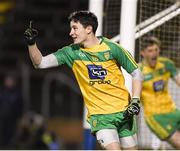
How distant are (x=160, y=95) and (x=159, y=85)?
0.43ft

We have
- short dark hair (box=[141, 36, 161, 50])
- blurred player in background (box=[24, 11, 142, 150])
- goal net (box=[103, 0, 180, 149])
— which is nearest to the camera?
blurred player in background (box=[24, 11, 142, 150])

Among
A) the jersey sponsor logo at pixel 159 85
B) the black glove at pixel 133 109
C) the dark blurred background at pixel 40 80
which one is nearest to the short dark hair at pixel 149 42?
the jersey sponsor logo at pixel 159 85

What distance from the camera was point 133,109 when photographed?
7.58 m

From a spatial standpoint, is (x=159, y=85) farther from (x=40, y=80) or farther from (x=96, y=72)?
(x=40, y=80)

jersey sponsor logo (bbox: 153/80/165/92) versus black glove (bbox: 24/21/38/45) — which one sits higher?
black glove (bbox: 24/21/38/45)

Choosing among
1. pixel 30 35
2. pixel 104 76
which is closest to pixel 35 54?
pixel 30 35

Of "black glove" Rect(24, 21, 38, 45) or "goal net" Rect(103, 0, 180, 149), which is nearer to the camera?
"black glove" Rect(24, 21, 38, 45)

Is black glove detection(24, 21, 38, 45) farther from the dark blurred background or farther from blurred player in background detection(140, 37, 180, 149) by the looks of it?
the dark blurred background

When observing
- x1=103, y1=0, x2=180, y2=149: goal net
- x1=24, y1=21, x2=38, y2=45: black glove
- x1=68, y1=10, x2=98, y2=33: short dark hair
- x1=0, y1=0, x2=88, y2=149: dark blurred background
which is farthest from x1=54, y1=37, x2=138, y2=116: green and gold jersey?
x1=0, y1=0, x2=88, y2=149: dark blurred background

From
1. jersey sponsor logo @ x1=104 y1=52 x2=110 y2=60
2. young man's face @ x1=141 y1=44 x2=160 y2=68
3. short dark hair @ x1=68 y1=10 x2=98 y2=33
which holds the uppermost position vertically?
short dark hair @ x1=68 y1=10 x2=98 y2=33

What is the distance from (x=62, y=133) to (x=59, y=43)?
2.11m

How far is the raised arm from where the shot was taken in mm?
7676

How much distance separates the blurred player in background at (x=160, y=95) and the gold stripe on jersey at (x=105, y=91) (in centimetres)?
266

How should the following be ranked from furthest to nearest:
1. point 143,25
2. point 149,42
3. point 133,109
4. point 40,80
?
point 40,80
point 149,42
point 143,25
point 133,109
